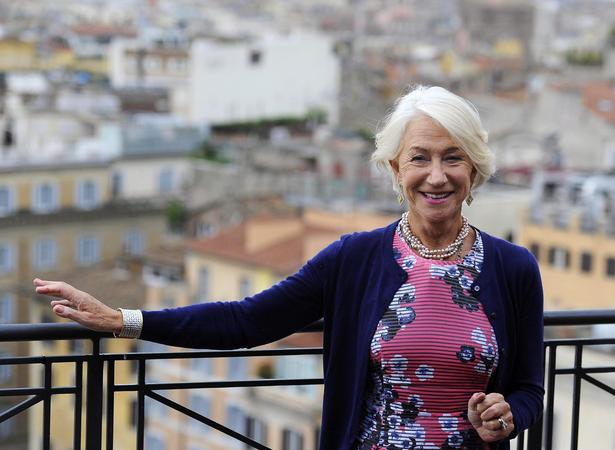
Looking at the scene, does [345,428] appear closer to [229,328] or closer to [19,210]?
[229,328]

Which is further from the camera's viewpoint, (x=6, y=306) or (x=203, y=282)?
(x=6, y=306)

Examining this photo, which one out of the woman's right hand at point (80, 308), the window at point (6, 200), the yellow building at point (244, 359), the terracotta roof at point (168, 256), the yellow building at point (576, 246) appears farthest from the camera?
the window at point (6, 200)

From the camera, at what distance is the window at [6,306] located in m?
32.2

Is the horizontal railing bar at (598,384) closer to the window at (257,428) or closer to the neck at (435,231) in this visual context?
the neck at (435,231)

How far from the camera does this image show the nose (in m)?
2.04

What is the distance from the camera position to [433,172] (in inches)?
80.4

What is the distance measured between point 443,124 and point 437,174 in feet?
0.24

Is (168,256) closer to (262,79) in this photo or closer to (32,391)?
(262,79)

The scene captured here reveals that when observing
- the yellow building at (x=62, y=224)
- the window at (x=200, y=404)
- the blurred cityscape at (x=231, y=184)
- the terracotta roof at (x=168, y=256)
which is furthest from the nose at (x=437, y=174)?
the yellow building at (x=62, y=224)

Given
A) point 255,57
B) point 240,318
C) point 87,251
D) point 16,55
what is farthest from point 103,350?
point 16,55

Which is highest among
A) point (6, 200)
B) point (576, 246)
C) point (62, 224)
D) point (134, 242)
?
point (576, 246)

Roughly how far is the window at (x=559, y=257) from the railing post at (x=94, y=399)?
2533 cm

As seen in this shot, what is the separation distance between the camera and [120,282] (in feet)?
92.1

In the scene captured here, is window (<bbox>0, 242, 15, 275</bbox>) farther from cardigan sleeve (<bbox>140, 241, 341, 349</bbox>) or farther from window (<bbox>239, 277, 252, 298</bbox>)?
cardigan sleeve (<bbox>140, 241, 341, 349</bbox>)
